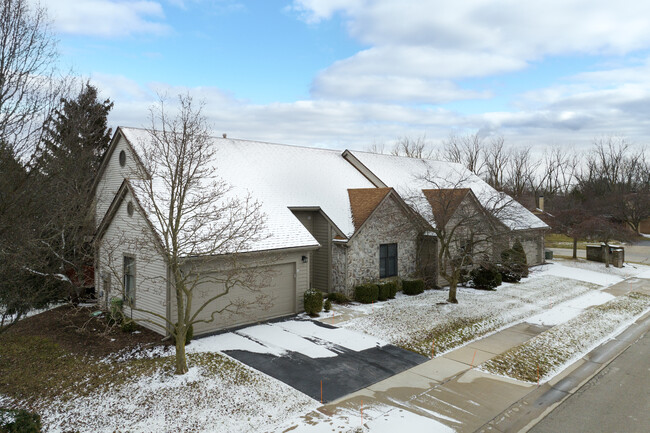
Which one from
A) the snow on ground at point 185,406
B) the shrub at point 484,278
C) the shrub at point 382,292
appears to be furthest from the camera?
the shrub at point 484,278

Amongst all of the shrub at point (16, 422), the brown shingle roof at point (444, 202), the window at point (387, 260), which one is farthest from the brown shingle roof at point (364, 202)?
the shrub at point (16, 422)

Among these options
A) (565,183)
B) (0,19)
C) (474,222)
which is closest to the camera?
(0,19)

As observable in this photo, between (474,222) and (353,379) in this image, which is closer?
(353,379)

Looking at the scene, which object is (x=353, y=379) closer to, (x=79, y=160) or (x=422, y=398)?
(x=422, y=398)

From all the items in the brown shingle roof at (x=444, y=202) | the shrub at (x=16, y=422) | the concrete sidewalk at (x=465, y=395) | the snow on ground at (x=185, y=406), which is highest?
the brown shingle roof at (x=444, y=202)

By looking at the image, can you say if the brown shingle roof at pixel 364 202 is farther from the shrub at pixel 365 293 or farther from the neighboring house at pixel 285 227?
the shrub at pixel 365 293

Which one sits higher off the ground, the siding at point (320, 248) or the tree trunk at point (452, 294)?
the siding at point (320, 248)

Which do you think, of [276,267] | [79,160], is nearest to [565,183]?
[276,267]
